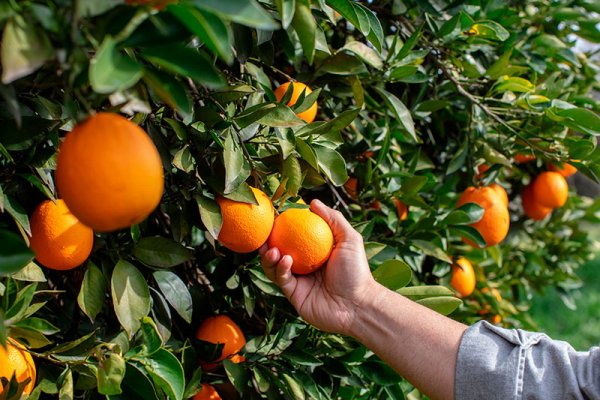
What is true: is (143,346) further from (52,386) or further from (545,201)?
(545,201)

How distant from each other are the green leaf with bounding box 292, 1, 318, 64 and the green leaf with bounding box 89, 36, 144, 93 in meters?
0.39

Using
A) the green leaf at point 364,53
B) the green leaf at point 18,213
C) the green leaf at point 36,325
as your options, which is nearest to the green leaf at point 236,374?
the green leaf at point 36,325

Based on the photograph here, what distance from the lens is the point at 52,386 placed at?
0.99m

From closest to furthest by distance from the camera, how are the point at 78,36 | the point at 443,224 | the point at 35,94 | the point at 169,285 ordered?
the point at 78,36
the point at 35,94
the point at 169,285
the point at 443,224

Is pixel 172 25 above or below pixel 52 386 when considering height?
above

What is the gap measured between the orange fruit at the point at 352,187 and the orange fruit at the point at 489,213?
0.29m

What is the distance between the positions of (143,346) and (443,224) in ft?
2.55

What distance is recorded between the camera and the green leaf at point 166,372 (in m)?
0.97

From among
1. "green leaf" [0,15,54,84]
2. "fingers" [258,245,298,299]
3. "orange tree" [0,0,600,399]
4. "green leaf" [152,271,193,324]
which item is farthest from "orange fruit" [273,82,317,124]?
"green leaf" [0,15,54,84]

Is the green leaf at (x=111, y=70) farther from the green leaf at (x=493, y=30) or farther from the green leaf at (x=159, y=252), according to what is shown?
the green leaf at (x=493, y=30)

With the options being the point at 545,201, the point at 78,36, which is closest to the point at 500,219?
the point at 545,201

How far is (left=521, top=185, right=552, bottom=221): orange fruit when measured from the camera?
1.93 m

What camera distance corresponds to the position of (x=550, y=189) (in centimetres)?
185

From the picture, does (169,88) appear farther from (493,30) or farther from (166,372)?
(493,30)
